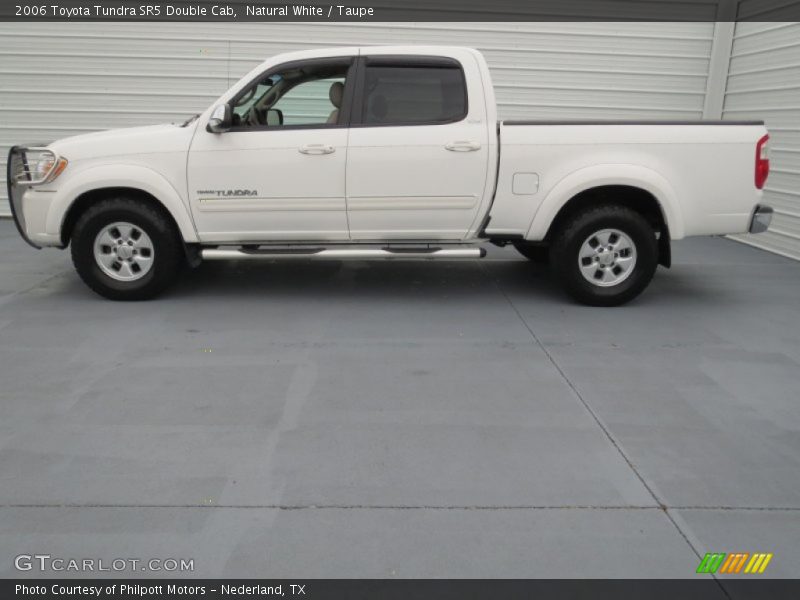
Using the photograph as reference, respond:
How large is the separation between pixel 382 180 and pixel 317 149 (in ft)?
1.88

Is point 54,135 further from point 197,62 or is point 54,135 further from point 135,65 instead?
point 197,62

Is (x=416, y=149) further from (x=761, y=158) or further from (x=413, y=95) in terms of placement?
(x=761, y=158)

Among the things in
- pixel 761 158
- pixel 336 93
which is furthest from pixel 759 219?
Answer: pixel 336 93

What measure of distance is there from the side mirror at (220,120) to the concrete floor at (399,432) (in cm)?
146

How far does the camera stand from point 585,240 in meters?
6.05

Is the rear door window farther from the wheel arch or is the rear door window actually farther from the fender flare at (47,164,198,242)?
the fender flare at (47,164,198,242)

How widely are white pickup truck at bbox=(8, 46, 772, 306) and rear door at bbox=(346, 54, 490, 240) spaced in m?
0.01

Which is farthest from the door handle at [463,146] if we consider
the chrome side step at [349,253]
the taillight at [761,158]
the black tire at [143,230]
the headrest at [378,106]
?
the black tire at [143,230]

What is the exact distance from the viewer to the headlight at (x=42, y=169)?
593cm

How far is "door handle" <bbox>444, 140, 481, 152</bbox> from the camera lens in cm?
585
